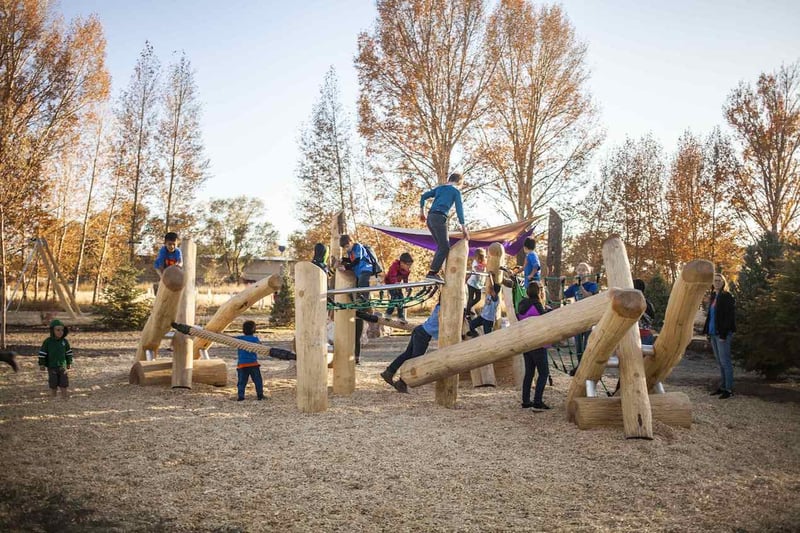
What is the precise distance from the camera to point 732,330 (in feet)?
26.3

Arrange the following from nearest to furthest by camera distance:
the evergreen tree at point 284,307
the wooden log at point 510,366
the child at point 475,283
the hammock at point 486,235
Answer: the wooden log at point 510,366 → the child at point 475,283 → the hammock at point 486,235 → the evergreen tree at point 284,307

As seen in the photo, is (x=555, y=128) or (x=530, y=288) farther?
(x=555, y=128)

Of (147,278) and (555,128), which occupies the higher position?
(555,128)

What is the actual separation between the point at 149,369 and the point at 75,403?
129cm

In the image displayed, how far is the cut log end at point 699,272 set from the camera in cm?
531

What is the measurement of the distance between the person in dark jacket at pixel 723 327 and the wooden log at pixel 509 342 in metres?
3.34

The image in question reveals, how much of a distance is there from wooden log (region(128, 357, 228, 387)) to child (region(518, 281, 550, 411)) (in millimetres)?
4294

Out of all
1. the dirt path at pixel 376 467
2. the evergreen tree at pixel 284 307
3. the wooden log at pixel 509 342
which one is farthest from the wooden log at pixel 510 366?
the evergreen tree at pixel 284 307

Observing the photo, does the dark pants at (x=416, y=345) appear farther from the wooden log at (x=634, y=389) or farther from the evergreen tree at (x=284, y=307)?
the evergreen tree at (x=284, y=307)

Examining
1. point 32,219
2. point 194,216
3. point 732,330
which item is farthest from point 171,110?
point 732,330

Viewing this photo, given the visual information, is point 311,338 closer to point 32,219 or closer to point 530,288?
point 530,288

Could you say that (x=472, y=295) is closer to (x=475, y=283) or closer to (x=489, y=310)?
(x=475, y=283)

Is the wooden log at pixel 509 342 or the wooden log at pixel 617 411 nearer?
the wooden log at pixel 509 342

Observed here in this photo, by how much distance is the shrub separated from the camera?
56.1ft
